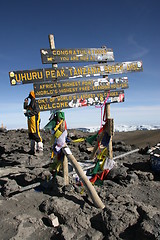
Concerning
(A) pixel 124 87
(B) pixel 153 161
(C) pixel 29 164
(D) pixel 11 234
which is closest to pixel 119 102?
(A) pixel 124 87

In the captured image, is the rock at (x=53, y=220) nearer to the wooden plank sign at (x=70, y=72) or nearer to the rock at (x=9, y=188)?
the rock at (x=9, y=188)

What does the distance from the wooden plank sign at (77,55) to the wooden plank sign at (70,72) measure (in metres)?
0.23

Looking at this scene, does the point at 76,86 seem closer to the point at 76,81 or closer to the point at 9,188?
the point at 76,81

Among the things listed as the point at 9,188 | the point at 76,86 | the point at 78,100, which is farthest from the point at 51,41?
the point at 9,188

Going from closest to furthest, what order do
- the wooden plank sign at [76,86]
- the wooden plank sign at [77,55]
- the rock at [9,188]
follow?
the rock at [9,188] → the wooden plank sign at [76,86] → the wooden plank sign at [77,55]

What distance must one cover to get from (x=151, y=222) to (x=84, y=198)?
4.63 ft

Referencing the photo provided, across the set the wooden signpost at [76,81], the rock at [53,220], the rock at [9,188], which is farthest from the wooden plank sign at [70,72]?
the rock at [53,220]

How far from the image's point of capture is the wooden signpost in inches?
168

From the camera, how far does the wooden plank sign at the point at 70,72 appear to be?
4.15 metres

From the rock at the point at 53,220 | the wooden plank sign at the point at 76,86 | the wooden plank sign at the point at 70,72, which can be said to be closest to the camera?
the rock at the point at 53,220

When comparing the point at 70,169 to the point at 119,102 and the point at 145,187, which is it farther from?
the point at 119,102

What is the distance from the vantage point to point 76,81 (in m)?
4.82

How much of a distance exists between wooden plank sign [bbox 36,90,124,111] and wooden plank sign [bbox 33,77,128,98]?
116 millimetres

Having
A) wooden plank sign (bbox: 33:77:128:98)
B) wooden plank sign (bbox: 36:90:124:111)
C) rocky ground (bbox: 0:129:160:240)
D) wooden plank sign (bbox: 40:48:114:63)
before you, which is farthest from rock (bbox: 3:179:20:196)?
wooden plank sign (bbox: 40:48:114:63)
